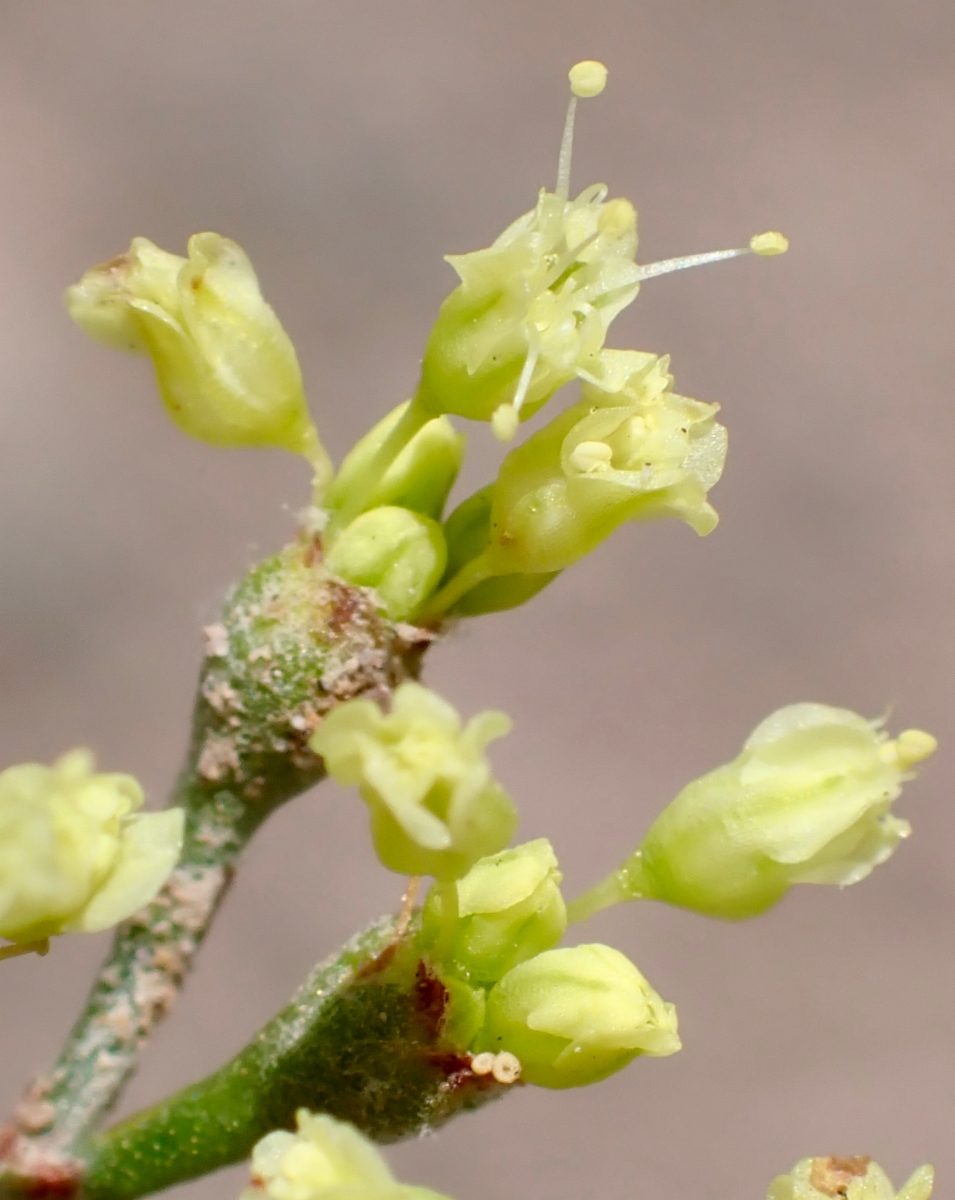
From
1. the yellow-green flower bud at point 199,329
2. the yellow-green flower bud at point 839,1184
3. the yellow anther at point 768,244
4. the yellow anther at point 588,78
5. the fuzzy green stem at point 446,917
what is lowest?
the yellow-green flower bud at point 839,1184

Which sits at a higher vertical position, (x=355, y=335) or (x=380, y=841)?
(x=355, y=335)

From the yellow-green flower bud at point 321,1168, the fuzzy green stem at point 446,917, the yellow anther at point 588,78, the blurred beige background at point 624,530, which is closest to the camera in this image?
the yellow-green flower bud at point 321,1168

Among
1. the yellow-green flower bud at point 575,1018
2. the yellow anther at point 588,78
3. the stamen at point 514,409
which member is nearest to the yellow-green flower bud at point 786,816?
the yellow-green flower bud at point 575,1018

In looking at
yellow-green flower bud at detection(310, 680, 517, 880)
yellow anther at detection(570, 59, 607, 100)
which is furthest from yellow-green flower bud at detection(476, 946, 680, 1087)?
yellow anther at detection(570, 59, 607, 100)

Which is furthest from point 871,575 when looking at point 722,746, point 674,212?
point 674,212

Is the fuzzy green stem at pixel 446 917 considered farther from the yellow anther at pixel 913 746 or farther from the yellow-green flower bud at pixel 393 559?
the yellow anther at pixel 913 746

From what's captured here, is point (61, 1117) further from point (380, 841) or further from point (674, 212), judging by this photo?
point (674, 212)

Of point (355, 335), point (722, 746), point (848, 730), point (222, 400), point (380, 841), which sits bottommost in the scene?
point (380, 841)
